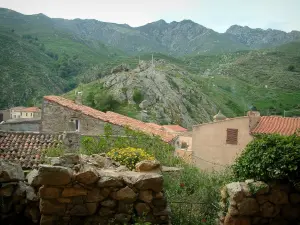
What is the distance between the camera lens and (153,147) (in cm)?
1177

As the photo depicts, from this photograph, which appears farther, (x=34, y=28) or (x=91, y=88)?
(x=34, y=28)

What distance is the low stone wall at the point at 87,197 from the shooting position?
18.0 feet

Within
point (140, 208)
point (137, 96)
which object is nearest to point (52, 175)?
point (140, 208)

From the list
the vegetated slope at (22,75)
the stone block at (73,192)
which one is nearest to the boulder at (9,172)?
the stone block at (73,192)

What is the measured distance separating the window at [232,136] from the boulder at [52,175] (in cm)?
1714

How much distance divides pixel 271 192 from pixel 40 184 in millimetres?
4418

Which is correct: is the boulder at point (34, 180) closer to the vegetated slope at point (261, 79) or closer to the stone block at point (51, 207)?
the stone block at point (51, 207)

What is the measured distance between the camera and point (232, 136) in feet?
69.9

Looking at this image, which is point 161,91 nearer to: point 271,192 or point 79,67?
point 271,192

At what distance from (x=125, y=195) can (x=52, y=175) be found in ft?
4.26

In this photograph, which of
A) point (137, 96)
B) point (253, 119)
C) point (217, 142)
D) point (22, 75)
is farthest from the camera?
point (22, 75)

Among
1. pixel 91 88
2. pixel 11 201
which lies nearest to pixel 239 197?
pixel 11 201

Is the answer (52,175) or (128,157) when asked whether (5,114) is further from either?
(52,175)

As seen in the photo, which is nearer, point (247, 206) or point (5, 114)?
point (247, 206)
